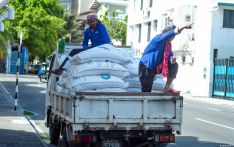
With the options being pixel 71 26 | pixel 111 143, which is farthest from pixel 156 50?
pixel 71 26

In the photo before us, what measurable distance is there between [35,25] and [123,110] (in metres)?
59.8

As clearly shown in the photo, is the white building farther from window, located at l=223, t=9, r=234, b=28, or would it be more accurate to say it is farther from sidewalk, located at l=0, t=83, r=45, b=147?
sidewalk, located at l=0, t=83, r=45, b=147

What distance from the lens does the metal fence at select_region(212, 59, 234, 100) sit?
134 feet

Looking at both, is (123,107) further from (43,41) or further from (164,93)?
(43,41)

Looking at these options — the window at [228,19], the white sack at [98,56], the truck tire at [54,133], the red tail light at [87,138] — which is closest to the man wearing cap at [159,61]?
the white sack at [98,56]

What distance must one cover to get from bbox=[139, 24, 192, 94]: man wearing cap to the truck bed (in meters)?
0.66

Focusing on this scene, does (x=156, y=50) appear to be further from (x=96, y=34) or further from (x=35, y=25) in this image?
(x=35, y=25)

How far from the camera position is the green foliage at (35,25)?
67.4 metres

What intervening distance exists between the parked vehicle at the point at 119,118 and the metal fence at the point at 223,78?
30.8m

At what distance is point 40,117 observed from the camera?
65.0 feet

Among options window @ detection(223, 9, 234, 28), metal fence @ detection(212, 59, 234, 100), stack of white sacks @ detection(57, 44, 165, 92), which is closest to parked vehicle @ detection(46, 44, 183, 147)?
stack of white sacks @ detection(57, 44, 165, 92)

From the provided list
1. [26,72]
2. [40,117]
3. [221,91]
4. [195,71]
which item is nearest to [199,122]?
[40,117]

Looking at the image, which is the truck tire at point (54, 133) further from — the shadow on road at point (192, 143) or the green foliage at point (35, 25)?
the green foliage at point (35, 25)

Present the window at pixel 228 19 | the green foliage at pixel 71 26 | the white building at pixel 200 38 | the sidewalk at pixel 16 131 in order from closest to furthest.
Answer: the sidewalk at pixel 16 131 < the white building at pixel 200 38 < the window at pixel 228 19 < the green foliage at pixel 71 26
